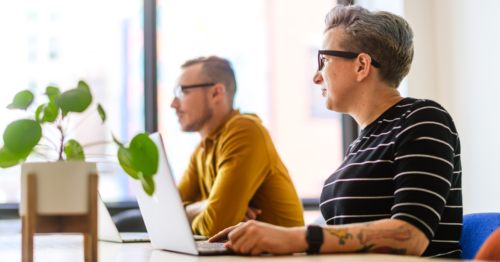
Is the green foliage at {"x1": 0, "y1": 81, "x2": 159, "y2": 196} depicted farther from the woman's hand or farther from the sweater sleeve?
the sweater sleeve

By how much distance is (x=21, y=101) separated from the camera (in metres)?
0.91

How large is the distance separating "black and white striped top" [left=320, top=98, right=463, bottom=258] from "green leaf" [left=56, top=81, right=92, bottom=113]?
73 cm

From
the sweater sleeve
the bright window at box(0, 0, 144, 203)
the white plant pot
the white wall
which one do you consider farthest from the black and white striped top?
the bright window at box(0, 0, 144, 203)

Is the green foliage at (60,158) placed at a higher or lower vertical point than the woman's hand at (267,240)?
higher

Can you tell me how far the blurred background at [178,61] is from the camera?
10.4 feet

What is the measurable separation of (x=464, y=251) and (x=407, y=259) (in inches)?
23.9

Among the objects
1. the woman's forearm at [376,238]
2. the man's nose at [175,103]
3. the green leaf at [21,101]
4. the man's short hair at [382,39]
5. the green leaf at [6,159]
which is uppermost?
the man's short hair at [382,39]

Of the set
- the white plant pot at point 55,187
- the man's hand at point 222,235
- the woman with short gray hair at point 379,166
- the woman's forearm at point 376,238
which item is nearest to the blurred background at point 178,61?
the woman with short gray hair at point 379,166

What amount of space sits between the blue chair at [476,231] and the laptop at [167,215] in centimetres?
75

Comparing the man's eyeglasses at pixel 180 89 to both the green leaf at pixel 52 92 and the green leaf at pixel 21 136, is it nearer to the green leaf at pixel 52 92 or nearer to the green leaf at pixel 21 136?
the green leaf at pixel 52 92

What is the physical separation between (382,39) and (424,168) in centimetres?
54

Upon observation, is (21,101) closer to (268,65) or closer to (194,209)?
(194,209)

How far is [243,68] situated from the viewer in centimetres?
343

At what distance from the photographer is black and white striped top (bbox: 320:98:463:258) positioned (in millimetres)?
1037
